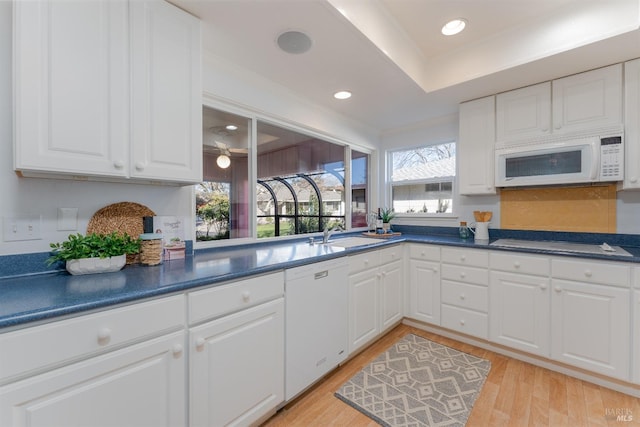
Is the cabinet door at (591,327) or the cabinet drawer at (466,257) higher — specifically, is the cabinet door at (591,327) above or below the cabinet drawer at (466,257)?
below

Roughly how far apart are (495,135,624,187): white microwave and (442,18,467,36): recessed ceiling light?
1112 mm

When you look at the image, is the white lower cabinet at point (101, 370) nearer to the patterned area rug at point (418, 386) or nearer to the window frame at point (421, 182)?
the patterned area rug at point (418, 386)

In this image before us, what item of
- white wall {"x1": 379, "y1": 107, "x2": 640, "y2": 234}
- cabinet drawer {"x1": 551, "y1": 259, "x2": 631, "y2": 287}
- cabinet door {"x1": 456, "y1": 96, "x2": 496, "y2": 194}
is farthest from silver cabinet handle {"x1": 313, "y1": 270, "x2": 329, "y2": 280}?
white wall {"x1": 379, "y1": 107, "x2": 640, "y2": 234}

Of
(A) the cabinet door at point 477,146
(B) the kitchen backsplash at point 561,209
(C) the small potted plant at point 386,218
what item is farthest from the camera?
(C) the small potted plant at point 386,218

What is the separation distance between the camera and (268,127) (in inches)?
98.2

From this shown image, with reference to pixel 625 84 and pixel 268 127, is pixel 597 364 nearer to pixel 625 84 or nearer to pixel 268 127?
pixel 625 84

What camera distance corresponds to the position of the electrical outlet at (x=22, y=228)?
1.23m

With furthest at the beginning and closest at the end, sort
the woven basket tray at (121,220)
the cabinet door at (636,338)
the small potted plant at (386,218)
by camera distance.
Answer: the small potted plant at (386,218)
the cabinet door at (636,338)
the woven basket tray at (121,220)

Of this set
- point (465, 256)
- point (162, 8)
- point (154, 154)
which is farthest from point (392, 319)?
point (162, 8)

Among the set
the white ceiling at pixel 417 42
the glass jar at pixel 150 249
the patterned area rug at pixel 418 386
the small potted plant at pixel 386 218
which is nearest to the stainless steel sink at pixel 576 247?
the patterned area rug at pixel 418 386

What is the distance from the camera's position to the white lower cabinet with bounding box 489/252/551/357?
6.65 ft

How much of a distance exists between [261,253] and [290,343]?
25.6 inches

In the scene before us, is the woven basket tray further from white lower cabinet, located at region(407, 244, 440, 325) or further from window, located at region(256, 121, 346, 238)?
white lower cabinet, located at region(407, 244, 440, 325)

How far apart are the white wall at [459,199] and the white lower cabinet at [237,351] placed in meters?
2.37
